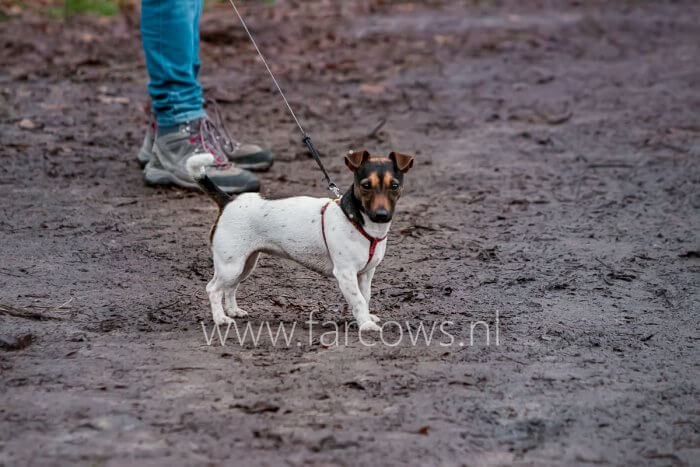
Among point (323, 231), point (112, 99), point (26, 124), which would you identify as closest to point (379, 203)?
point (323, 231)

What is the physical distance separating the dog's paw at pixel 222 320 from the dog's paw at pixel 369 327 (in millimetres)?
561

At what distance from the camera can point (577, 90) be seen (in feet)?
28.6

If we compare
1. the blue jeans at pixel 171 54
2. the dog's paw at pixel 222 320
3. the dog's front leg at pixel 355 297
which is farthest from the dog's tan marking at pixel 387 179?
the blue jeans at pixel 171 54

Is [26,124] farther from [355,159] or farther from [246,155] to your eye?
[355,159]

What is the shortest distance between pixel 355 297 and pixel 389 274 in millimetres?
863

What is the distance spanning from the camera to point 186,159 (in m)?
5.81

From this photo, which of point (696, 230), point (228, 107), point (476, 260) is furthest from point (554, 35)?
point (476, 260)

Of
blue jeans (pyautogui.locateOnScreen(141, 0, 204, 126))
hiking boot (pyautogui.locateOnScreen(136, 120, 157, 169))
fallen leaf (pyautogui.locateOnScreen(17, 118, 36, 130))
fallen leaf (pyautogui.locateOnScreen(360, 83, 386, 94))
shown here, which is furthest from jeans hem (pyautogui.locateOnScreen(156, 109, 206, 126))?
fallen leaf (pyautogui.locateOnScreen(360, 83, 386, 94))

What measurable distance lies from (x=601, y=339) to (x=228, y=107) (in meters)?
4.71

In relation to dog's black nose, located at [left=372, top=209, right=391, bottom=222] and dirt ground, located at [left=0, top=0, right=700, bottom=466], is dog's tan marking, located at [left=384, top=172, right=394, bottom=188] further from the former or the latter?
dirt ground, located at [left=0, top=0, right=700, bottom=466]

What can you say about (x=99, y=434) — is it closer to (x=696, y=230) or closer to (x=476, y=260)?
(x=476, y=260)

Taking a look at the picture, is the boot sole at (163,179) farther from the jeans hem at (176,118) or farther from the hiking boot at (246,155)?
the hiking boot at (246,155)

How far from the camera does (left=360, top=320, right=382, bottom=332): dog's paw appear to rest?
3.91m

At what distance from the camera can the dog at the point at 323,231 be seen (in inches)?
149
